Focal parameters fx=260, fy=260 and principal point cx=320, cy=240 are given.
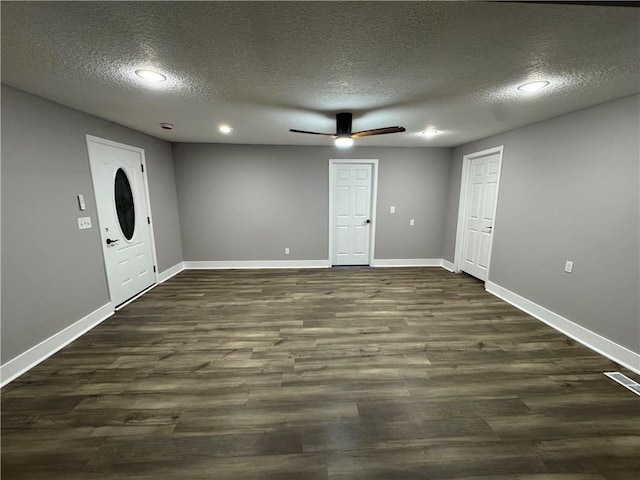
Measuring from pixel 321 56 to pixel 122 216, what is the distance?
332 centimetres

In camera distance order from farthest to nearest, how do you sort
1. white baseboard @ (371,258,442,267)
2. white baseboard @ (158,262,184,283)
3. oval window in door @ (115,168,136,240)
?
1. white baseboard @ (371,258,442,267)
2. white baseboard @ (158,262,184,283)
3. oval window in door @ (115,168,136,240)

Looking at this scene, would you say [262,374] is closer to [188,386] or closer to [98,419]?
[188,386]

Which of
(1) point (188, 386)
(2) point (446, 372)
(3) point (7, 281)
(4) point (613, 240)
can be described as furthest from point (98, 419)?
(4) point (613, 240)

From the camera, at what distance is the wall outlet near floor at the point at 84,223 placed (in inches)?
109

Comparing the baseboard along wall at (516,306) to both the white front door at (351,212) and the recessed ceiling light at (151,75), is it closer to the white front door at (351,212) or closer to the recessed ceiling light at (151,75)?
the white front door at (351,212)

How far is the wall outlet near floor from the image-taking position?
9.07 feet

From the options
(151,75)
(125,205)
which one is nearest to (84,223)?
(125,205)

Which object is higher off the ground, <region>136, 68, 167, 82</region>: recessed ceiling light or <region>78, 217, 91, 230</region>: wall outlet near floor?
<region>136, 68, 167, 82</region>: recessed ceiling light

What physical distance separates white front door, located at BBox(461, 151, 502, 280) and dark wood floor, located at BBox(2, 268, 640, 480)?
139 cm

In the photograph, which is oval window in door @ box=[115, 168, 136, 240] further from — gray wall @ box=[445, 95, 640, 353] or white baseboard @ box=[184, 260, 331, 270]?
gray wall @ box=[445, 95, 640, 353]

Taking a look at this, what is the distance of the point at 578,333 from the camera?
269 cm

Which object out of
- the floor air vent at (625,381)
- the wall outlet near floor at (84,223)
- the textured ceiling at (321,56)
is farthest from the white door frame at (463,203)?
the wall outlet near floor at (84,223)

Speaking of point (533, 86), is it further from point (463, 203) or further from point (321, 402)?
point (321, 402)

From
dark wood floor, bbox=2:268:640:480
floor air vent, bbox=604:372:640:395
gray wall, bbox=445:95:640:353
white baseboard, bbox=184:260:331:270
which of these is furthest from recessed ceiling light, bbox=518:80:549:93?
white baseboard, bbox=184:260:331:270
